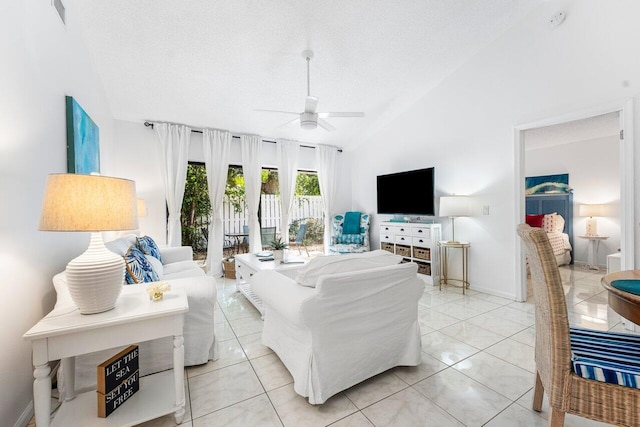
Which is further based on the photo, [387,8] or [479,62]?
[479,62]

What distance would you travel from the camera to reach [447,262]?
165 inches

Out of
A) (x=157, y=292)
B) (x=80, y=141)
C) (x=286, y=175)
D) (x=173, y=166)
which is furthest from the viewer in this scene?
(x=286, y=175)

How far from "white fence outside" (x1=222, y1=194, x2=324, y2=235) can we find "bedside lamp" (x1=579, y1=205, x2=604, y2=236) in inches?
209

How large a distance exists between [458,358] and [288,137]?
4.50 metres

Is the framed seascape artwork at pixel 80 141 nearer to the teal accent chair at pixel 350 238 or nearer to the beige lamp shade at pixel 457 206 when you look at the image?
the teal accent chair at pixel 350 238

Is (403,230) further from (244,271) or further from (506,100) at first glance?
(244,271)

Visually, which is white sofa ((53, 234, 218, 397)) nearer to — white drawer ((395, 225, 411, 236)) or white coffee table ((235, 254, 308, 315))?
white coffee table ((235, 254, 308, 315))

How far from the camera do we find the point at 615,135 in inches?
194

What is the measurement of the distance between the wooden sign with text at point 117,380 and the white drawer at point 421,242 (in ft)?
12.2

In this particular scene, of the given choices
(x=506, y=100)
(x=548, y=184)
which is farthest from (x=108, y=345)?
(x=548, y=184)

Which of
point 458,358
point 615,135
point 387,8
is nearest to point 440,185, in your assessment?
point 387,8

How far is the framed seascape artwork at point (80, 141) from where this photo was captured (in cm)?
211

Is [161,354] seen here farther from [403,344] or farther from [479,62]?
[479,62]

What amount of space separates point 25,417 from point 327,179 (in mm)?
5214
